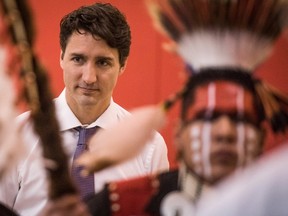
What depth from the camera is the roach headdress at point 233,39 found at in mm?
688

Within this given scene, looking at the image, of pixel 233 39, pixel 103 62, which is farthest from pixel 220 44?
pixel 103 62

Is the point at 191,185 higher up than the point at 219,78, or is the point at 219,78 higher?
the point at 219,78

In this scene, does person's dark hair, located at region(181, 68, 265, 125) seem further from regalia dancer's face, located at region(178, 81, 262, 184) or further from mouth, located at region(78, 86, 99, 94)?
mouth, located at region(78, 86, 99, 94)

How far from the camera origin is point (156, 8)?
28.1 inches

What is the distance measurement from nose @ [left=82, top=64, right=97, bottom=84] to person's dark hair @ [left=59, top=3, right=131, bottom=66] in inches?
1.5

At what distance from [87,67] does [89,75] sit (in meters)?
0.01

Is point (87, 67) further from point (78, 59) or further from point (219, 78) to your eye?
point (219, 78)

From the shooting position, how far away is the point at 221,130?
69cm

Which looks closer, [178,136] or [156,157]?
[178,136]

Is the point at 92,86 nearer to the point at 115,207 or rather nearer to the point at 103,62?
the point at 103,62

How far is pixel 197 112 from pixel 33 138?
0.57 feet

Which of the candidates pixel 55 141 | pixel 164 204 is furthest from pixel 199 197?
pixel 55 141

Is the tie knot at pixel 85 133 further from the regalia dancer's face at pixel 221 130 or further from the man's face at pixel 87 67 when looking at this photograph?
the regalia dancer's face at pixel 221 130

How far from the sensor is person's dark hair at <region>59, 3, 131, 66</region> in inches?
30.1
